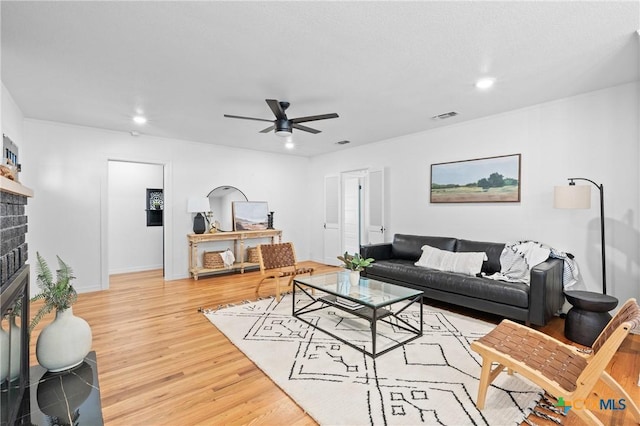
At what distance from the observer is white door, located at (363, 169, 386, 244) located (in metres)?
5.68

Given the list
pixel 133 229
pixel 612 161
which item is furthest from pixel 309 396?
pixel 133 229

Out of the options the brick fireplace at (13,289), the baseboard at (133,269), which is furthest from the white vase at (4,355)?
the baseboard at (133,269)

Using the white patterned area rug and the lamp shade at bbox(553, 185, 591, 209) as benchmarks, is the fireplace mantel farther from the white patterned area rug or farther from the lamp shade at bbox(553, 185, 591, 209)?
the lamp shade at bbox(553, 185, 591, 209)

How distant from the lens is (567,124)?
3549mm

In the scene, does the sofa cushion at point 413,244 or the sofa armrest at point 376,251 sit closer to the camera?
the sofa cushion at point 413,244

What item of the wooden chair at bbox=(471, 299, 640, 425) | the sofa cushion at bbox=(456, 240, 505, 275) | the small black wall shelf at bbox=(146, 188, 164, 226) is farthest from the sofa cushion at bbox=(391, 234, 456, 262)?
the small black wall shelf at bbox=(146, 188, 164, 226)

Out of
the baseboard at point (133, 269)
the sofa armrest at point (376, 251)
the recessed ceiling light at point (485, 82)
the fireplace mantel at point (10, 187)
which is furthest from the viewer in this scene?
the baseboard at point (133, 269)

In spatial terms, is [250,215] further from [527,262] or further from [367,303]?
[527,262]

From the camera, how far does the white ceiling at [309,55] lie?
1.98m

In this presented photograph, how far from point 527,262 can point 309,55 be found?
324 cm

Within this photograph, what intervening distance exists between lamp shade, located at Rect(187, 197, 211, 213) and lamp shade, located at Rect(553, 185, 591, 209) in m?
5.24

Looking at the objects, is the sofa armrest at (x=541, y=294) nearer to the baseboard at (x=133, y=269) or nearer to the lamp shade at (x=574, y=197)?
the lamp shade at (x=574, y=197)

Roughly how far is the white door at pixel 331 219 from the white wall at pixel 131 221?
360 centimetres

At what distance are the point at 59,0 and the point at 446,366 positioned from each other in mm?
3651
